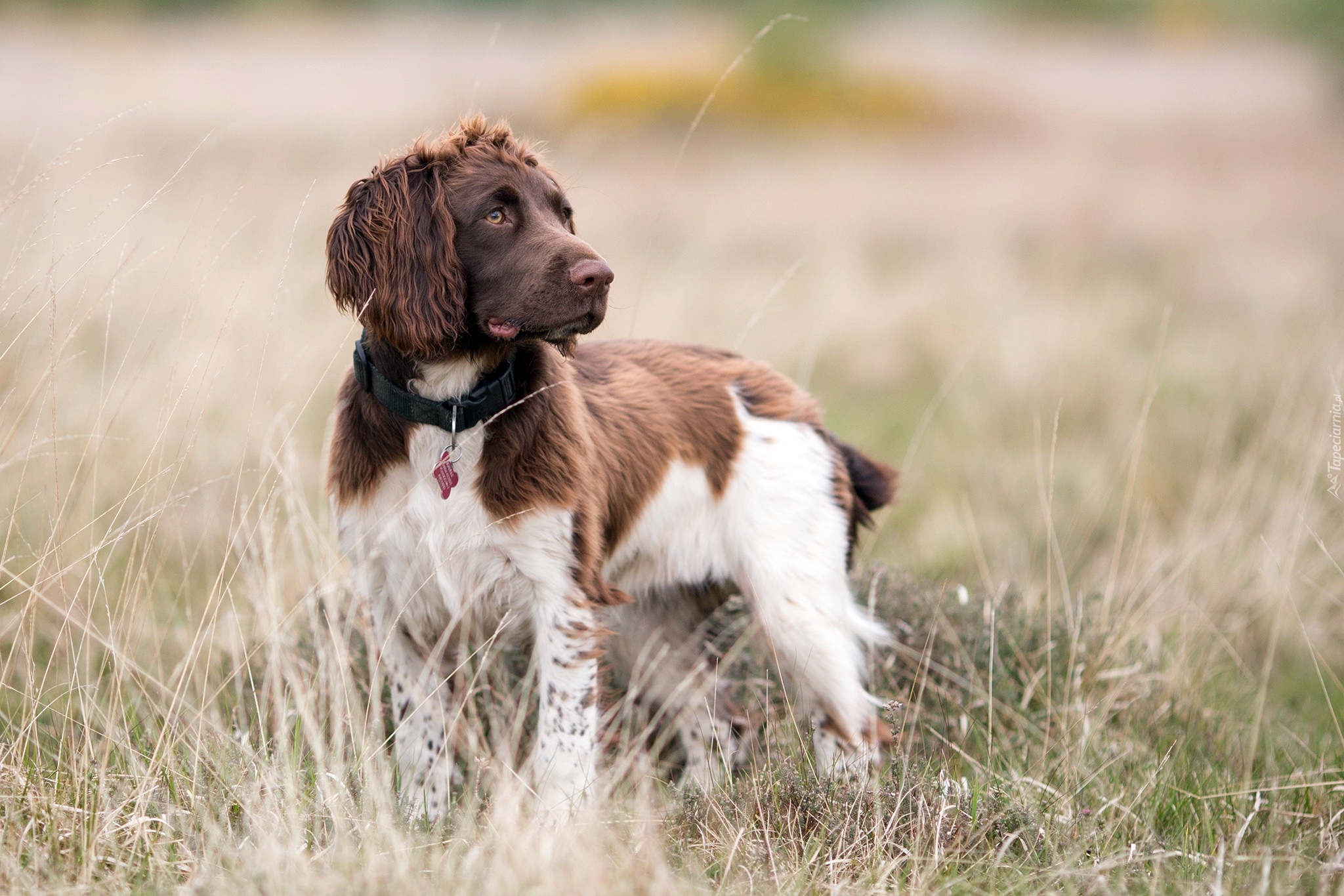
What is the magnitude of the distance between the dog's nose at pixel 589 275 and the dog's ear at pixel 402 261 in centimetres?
31

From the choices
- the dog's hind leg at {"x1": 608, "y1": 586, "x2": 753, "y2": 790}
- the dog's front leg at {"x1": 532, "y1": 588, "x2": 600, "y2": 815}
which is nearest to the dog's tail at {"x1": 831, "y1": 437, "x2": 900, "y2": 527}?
the dog's hind leg at {"x1": 608, "y1": 586, "x2": 753, "y2": 790}

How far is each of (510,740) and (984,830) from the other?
1.26 meters

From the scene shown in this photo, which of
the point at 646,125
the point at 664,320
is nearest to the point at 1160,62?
the point at 646,125

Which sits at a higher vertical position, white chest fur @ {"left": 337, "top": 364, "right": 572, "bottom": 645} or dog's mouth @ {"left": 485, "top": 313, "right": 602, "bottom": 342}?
dog's mouth @ {"left": 485, "top": 313, "right": 602, "bottom": 342}

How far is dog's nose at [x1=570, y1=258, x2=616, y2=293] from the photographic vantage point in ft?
8.48

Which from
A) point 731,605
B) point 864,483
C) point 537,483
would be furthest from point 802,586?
point 537,483

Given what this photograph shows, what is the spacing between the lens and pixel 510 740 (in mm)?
3115

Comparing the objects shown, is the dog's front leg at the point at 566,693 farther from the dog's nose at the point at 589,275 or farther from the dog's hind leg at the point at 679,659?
the dog's nose at the point at 589,275

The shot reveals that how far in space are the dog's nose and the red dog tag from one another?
539 millimetres

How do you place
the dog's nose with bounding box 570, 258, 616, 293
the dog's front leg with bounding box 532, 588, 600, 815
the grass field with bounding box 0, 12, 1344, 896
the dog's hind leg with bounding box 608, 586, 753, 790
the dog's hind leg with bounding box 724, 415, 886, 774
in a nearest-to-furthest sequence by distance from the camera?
the grass field with bounding box 0, 12, 1344, 896
the dog's nose with bounding box 570, 258, 616, 293
the dog's front leg with bounding box 532, 588, 600, 815
the dog's hind leg with bounding box 724, 415, 886, 774
the dog's hind leg with bounding box 608, 586, 753, 790

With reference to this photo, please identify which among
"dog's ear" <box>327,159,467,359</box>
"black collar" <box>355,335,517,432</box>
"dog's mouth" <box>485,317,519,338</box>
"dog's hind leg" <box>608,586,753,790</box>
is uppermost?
"dog's ear" <box>327,159,467,359</box>

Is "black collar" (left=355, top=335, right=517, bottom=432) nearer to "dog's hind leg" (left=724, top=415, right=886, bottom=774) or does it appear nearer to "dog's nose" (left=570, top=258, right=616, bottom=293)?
"dog's nose" (left=570, top=258, right=616, bottom=293)

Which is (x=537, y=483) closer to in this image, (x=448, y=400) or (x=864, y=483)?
(x=448, y=400)

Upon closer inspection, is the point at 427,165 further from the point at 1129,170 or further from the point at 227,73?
the point at 227,73
